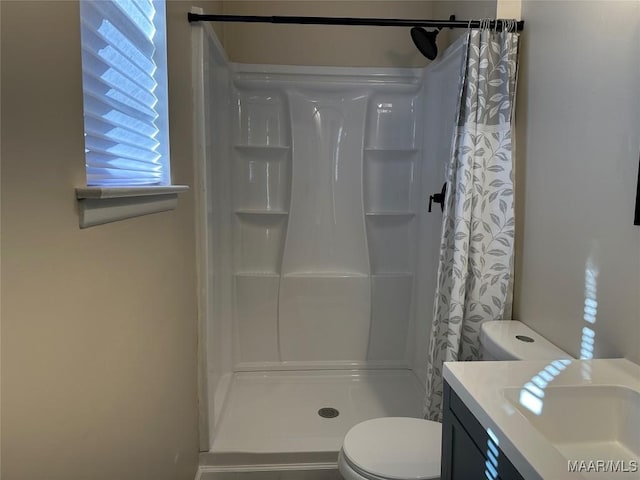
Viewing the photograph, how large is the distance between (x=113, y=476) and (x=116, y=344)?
291 mm

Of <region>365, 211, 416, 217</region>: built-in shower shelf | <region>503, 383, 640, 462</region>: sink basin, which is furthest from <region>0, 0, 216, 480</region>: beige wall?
<region>365, 211, 416, 217</region>: built-in shower shelf

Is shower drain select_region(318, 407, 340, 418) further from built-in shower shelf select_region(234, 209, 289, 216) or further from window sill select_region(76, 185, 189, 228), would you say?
window sill select_region(76, 185, 189, 228)

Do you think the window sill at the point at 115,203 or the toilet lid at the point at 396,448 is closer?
the window sill at the point at 115,203

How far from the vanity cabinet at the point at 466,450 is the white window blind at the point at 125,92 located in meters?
0.95

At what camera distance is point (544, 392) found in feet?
3.41

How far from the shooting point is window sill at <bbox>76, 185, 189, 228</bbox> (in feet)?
2.80

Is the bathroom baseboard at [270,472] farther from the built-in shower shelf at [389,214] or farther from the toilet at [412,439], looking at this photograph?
the built-in shower shelf at [389,214]

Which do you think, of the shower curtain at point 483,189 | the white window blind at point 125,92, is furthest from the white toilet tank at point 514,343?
the white window blind at point 125,92

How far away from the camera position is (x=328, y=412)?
2.38 metres

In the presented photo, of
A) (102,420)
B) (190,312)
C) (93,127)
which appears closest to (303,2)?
(190,312)

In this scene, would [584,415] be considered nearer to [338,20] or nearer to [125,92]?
[125,92]

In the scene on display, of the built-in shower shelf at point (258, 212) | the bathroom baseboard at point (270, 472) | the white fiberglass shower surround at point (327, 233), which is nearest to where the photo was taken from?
the bathroom baseboard at point (270, 472)

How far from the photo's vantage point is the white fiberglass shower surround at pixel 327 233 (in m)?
2.62

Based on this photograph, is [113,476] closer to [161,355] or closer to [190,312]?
[161,355]
